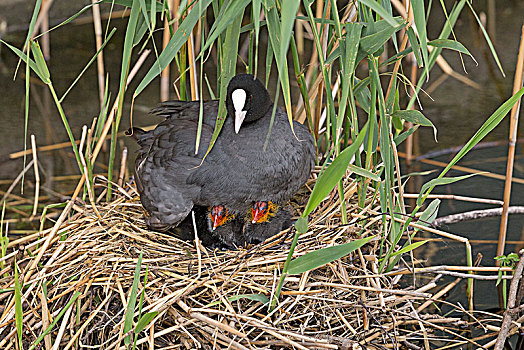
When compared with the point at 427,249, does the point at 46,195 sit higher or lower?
higher

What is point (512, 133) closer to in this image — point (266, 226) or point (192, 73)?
point (266, 226)

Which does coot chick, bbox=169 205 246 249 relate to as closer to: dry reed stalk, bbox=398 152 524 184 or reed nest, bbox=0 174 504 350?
reed nest, bbox=0 174 504 350

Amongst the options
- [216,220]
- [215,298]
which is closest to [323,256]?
[215,298]

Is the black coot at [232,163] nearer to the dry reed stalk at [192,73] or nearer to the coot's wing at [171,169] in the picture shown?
the coot's wing at [171,169]

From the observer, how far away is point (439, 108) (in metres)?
2.77

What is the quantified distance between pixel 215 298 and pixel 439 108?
5.61ft

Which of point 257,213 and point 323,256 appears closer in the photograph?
point 323,256

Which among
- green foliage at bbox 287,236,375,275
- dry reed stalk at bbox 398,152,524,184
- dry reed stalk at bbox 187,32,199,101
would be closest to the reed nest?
green foliage at bbox 287,236,375,275

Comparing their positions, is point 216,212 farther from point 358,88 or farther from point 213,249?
point 358,88

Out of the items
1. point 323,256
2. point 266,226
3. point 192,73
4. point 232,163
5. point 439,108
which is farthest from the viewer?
point 439,108

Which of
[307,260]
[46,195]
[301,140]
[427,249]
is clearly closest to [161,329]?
[307,260]

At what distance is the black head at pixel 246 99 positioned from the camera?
1426 mm

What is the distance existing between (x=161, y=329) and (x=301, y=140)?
51 centimetres

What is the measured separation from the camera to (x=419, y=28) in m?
1.13
